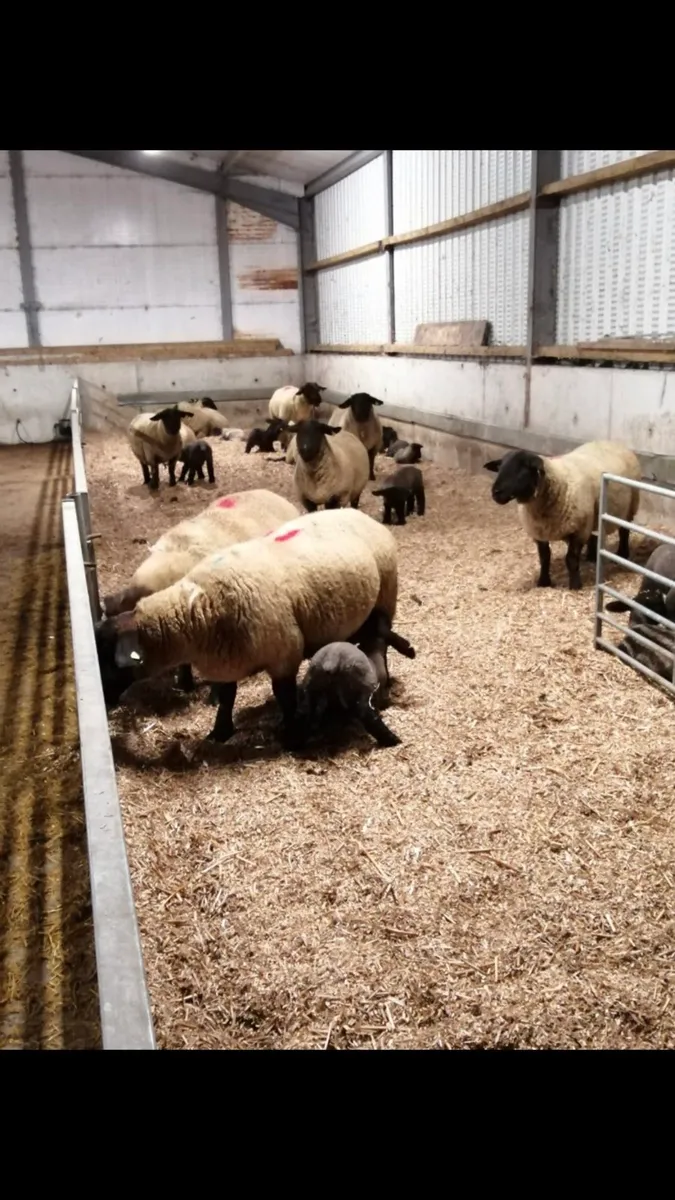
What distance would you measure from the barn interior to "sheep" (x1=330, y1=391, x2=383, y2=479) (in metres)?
0.79

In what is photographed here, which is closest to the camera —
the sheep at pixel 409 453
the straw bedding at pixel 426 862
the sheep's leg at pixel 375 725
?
the straw bedding at pixel 426 862

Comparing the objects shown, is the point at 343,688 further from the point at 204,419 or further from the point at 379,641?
the point at 204,419

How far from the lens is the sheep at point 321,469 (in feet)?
30.5

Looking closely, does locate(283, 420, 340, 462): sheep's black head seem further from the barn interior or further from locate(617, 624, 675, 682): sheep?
locate(617, 624, 675, 682): sheep

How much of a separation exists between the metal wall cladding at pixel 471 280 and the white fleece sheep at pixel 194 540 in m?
6.26

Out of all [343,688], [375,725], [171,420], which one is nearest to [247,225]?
[171,420]

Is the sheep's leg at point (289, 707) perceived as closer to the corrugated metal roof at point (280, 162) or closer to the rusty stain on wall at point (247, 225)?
the corrugated metal roof at point (280, 162)

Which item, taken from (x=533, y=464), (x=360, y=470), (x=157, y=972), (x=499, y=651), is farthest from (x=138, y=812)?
(x=360, y=470)

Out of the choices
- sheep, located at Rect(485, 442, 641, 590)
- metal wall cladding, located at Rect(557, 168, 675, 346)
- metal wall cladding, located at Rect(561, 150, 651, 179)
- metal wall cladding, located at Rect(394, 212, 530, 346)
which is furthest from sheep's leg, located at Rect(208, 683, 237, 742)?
metal wall cladding, located at Rect(394, 212, 530, 346)

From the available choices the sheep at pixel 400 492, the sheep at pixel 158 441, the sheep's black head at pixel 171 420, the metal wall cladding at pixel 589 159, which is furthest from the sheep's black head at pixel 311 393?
the metal wall cladding at pixel 589 159

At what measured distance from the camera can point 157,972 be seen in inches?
113

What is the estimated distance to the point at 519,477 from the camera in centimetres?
666

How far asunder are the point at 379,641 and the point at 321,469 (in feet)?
15.2
